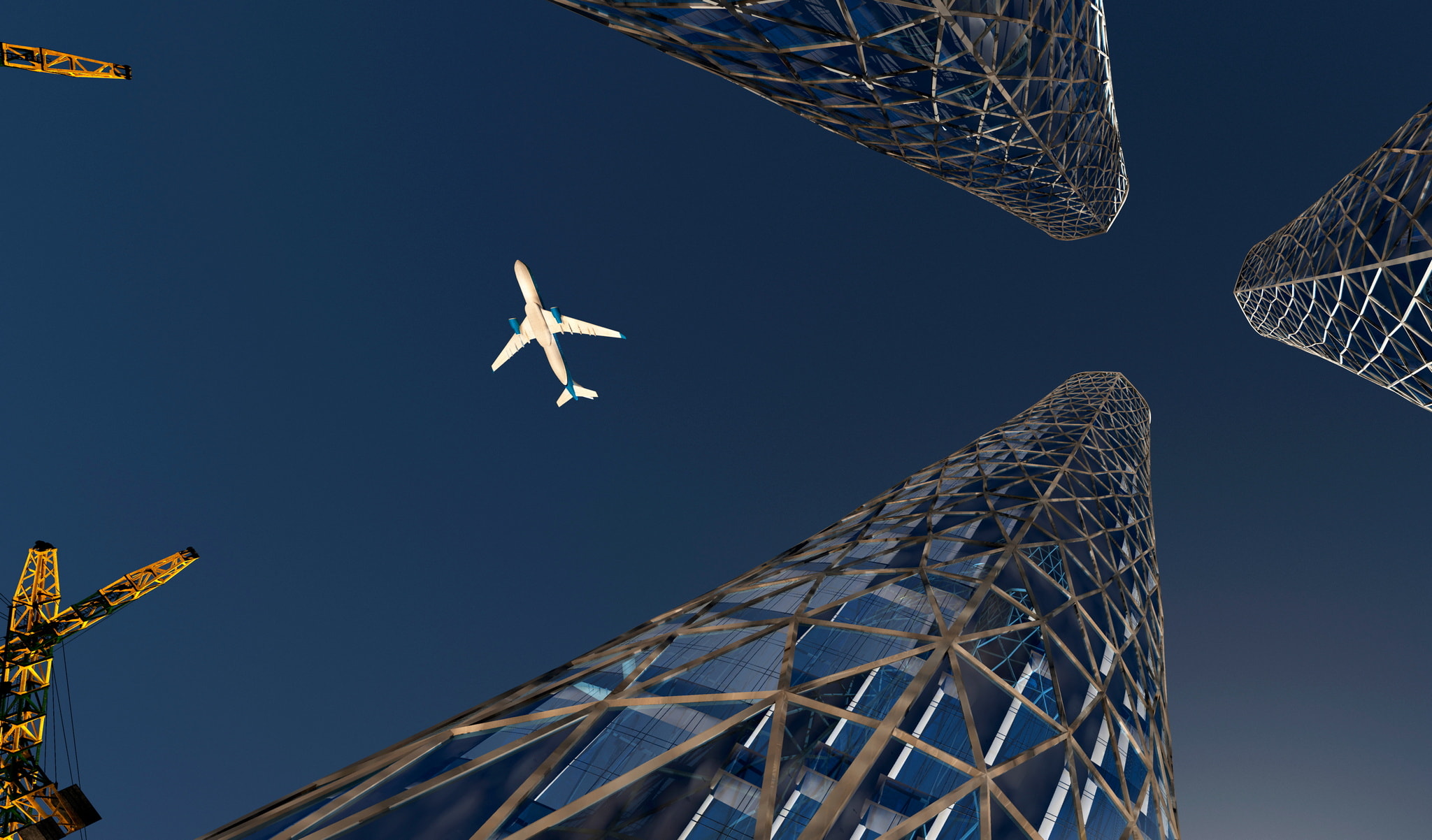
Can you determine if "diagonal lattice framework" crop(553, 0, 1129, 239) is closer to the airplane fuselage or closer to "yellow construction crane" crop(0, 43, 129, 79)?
the airplane fuselage

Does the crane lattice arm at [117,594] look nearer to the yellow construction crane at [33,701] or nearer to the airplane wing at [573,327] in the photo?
the yellow construction crane at [33,701]

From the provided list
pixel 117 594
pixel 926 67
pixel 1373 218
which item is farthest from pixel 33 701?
pixel 1373 218

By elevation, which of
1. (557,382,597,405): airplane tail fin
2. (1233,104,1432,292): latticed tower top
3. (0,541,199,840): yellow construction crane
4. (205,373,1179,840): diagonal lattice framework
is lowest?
(0,541,199,840): yellow construction crane

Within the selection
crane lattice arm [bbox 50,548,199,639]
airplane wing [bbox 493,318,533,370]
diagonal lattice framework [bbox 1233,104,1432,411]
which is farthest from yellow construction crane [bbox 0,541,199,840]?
diagonal lattice framework [bbox 1233,104,1432,411]

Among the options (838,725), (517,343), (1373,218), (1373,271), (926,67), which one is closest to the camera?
(838,725)

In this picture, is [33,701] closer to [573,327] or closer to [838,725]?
[573,327]

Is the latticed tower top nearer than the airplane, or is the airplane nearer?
the latticed tower top

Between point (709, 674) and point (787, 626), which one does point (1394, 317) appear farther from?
point (709, 674)
